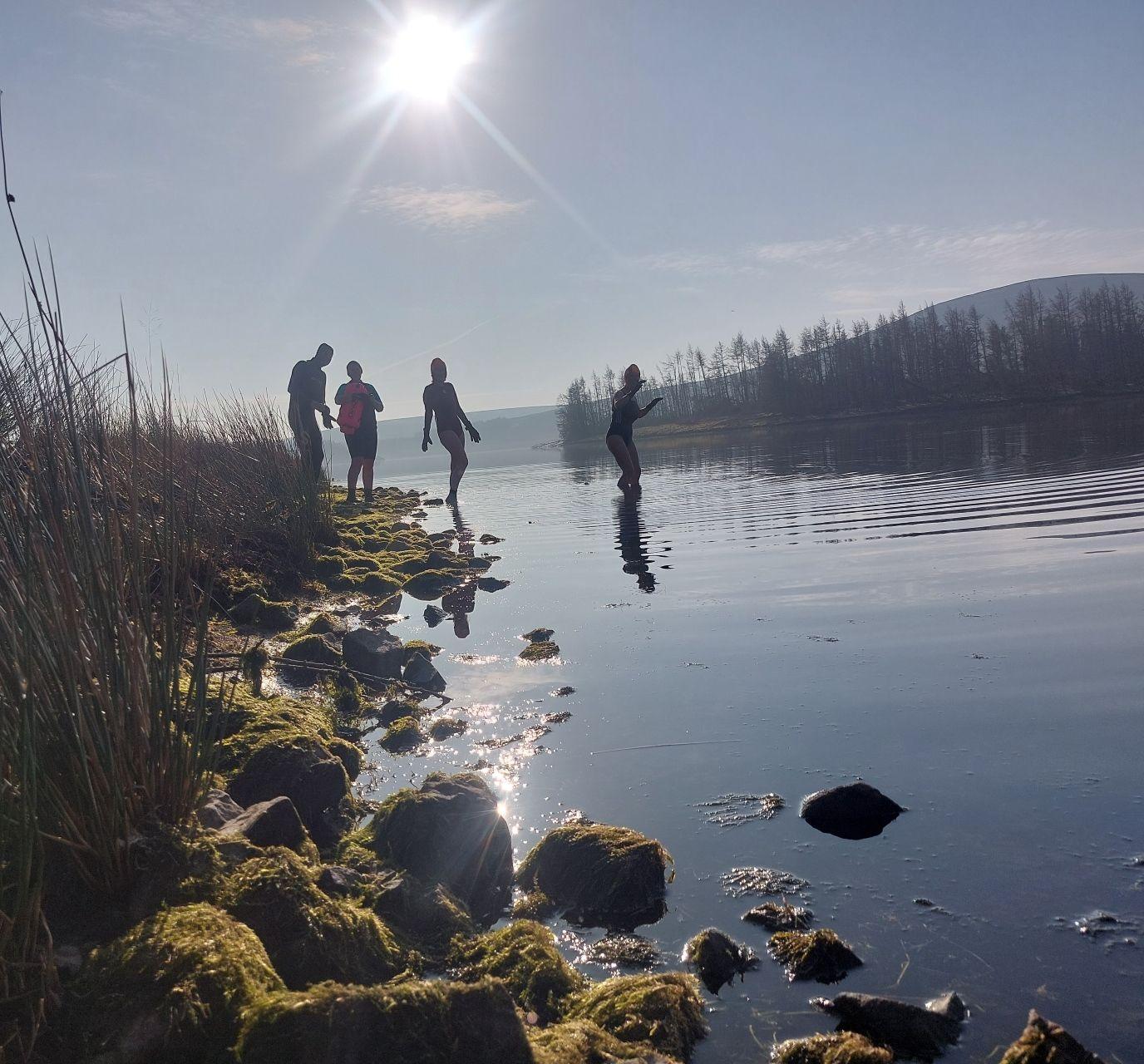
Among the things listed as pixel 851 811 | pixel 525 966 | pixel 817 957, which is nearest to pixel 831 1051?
pixel 817 957

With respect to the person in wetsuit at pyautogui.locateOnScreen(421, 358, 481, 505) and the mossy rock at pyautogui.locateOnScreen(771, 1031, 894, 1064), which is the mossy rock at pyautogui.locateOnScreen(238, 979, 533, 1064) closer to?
the mossy rock at pyautogui.locateOnScreen(771, 1031, 894, 1064)

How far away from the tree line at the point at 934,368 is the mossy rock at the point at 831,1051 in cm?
10921

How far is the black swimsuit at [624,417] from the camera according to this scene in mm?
17891

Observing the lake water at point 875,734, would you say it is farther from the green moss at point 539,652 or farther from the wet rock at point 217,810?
the wet rock at point 217,810

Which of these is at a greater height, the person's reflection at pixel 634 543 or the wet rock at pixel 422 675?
the person's reflection at pixel 634 543

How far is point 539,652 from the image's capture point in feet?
21.4

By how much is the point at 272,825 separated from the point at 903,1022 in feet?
7.35

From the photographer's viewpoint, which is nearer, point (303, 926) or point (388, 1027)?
point (388, 1027)

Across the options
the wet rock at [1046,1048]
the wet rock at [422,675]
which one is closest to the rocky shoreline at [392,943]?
the wet rock at [1046,1048]

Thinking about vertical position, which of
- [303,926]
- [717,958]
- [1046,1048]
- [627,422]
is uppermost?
[627,422]

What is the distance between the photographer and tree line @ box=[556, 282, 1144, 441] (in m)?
115

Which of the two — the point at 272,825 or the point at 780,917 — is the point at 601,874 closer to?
the point at 780,917

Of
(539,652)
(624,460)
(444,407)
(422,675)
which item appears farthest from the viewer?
(624,460)

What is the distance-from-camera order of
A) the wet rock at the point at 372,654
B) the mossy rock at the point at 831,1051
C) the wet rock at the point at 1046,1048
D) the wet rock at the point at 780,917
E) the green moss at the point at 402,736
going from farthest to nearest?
1. the wet rock at the point at 372,654
2. the green moss at the point at 402,736
3. the wet rock at the point at 780,917
4. the mossy rock at the point at 831,1051
5. the wet rock at the point at 1046,1048
